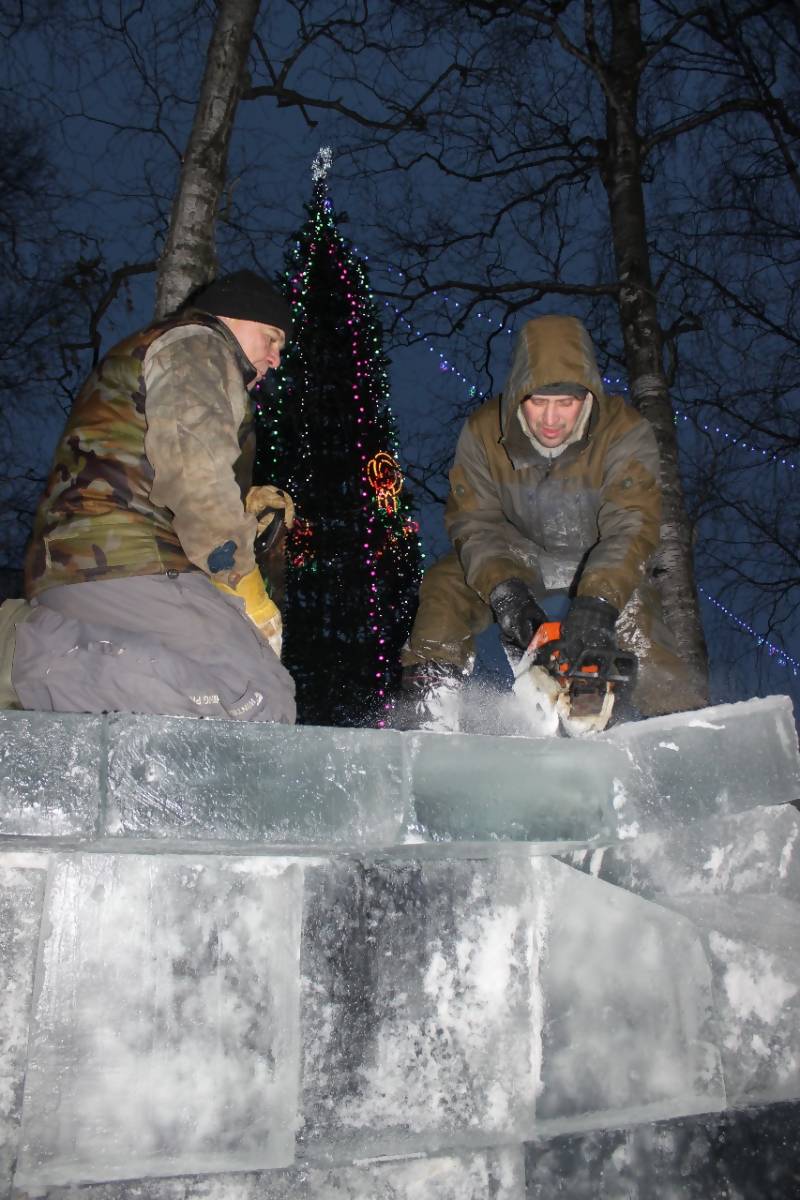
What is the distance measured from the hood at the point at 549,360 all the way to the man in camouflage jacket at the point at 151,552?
4.92ft

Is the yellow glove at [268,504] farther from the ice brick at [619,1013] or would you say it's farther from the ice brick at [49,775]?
the ice brick at [619,1013]

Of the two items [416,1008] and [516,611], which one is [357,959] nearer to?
[416,1008]

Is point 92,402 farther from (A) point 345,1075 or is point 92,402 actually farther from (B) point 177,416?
(A) point 345,1075

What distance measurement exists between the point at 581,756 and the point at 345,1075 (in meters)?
0.88

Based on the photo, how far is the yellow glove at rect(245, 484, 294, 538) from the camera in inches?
126

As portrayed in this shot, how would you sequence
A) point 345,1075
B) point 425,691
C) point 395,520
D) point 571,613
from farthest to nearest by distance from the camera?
point 395,520, point 425,691, point 571,613, point 345,1075

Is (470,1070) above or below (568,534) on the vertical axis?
below

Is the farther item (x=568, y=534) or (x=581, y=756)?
(x=568, y=534)

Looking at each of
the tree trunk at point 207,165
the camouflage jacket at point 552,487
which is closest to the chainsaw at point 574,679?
the camouflage jacket at point 552,487

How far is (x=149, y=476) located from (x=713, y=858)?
181cm

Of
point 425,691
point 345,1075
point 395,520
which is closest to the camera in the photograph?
point 345,1075

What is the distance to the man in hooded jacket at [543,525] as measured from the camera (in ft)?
12.6

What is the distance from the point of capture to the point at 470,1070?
2061 millimetres

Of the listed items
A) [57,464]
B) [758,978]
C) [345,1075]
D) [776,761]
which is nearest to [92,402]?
[57,464]
